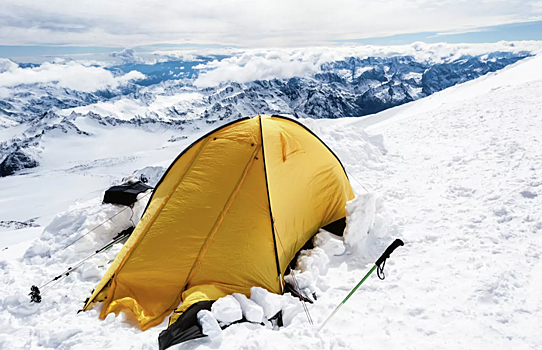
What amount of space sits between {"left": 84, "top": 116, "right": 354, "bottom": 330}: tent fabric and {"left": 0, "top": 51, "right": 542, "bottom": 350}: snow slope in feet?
1.63

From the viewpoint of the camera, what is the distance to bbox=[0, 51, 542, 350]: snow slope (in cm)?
408

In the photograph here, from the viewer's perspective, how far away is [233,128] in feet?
22.7

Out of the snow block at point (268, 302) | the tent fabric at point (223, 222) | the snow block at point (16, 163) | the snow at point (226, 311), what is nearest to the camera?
the snow at point (226, 311)

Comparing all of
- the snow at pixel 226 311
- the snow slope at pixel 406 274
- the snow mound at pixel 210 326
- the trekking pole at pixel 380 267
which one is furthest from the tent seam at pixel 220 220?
the trekking pole at pixel 380 267

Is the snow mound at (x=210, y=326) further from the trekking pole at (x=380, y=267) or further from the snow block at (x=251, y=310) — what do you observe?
the trekking pole at (x=380, y=267)

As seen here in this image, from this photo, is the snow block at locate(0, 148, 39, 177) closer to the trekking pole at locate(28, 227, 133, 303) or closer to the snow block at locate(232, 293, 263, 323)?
the trekking pole at locate(28, 227, 133, 303)

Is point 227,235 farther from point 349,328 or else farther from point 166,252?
point 349,328

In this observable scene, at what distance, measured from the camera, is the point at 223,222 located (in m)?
5.66

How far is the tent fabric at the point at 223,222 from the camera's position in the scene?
5.23 m

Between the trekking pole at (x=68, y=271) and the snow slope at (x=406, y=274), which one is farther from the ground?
the snow slope at (x=406, y=274)

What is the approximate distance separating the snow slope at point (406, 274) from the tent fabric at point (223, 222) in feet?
1.63

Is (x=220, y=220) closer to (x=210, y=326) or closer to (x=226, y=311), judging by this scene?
(x=226, y=311)

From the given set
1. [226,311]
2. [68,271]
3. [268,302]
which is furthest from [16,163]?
[268,302]

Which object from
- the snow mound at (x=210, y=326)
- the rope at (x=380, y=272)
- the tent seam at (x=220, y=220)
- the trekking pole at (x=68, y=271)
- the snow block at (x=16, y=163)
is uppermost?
the tent seam at (x=220, y=220)
